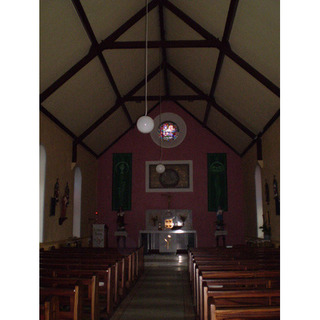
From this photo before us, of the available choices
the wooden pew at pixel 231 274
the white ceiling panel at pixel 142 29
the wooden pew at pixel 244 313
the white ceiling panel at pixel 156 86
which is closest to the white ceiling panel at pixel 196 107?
the white ceiling panel at pixel 156 86

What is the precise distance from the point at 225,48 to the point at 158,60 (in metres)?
3.78

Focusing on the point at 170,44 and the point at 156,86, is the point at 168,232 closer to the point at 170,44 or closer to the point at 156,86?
the point at 156,86

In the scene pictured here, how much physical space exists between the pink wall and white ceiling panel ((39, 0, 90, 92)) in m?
6.43

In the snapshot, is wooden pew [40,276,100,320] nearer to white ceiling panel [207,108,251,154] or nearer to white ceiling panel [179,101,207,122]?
white ceiling panel [207,108,251,154]

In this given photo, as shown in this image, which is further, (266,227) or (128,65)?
(128,65)

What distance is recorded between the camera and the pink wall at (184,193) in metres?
13.7

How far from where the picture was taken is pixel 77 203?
39.0 ft

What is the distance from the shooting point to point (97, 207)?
1408 centimetres

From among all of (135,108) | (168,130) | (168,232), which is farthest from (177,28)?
(168,232)

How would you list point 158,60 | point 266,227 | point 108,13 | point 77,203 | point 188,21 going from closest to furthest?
1. point 108,13
2. point 188,21
3. point 266,227
4. point 158,60
5. point 77,203
